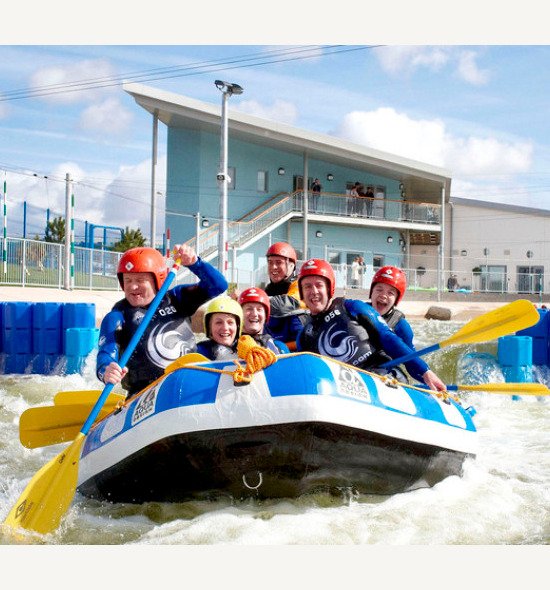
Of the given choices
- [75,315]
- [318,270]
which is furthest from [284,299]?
[75,315]

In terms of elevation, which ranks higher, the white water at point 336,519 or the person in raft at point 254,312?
the person in raft at point 254,312

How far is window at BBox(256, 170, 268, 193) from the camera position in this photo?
30.3m

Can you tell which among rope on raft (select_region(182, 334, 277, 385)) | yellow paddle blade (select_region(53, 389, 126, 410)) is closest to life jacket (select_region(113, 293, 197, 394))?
yellow paddle blade (select_region(53, 389, 126, 410))

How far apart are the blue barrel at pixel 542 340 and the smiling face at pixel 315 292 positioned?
6200 millimetres

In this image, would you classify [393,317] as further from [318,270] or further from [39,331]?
[39,331]

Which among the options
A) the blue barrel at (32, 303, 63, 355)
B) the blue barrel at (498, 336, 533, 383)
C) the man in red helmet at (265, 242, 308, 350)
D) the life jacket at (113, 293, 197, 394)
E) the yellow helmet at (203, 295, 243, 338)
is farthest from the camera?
the blue barrel at (32, 303, 63, 355)

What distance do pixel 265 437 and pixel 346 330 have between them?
1417mm

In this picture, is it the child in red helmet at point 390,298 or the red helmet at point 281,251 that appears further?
the red helmet at point 281,251

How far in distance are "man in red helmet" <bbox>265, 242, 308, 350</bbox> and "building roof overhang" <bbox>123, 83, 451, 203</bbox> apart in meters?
19.7

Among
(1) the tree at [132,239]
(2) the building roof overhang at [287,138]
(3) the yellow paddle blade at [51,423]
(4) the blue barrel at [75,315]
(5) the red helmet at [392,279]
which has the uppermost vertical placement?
(2) the building roof overhang at [287,138]

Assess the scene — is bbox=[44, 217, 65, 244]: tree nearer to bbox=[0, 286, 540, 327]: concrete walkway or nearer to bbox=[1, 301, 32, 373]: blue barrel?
bbox=[0, 286, 540, 327]: concrete walkway

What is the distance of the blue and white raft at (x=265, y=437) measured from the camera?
404 cm

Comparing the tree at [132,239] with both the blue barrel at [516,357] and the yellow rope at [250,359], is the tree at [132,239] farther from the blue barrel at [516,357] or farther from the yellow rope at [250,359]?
the yellow rope at [250,359]

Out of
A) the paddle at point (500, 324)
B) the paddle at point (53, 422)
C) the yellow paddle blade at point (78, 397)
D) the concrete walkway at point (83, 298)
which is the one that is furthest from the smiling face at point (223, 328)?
the concrete walkway at point (83, 298)
